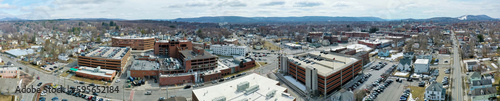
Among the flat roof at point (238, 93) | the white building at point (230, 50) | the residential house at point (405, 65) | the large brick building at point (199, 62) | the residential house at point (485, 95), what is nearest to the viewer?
the flat roof at point (238, 93)

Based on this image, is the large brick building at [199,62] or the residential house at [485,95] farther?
the large brick building at [199,62]

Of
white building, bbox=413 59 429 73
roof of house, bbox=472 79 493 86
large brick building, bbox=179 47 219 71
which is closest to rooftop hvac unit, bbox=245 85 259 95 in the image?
large brick building, bbox=179 47 219 71

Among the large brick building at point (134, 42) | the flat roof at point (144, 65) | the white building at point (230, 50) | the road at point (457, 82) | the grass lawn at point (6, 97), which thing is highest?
the large brick building at point (134, 42)

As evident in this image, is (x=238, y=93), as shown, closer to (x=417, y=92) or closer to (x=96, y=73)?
(x=417, y=92)

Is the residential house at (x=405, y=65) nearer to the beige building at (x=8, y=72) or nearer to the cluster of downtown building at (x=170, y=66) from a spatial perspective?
the cluster of downtown building at (x=170, y=66)

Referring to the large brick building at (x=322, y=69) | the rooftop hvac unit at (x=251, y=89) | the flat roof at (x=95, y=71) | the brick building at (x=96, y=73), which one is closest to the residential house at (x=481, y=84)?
the large brick building at (x=322, y=69)

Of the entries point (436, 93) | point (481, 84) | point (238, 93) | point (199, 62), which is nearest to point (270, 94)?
point (238, 93)
